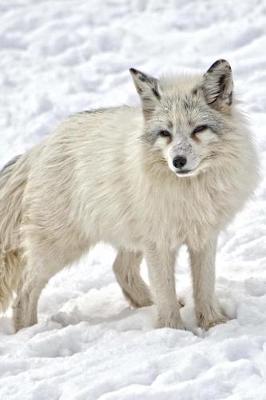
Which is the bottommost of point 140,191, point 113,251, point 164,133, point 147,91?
point 113,251

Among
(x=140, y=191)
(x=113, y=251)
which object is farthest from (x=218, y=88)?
(x=113, y=251)

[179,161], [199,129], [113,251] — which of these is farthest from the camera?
[113,251]

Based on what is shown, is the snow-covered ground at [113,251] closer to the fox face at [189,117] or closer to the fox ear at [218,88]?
the fox face at [189,117]

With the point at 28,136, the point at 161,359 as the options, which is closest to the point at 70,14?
the point at 28,136

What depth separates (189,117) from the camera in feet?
18.0

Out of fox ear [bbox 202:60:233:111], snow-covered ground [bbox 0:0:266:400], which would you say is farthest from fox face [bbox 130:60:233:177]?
snow-covered ground [bbox 0:0:266:400]

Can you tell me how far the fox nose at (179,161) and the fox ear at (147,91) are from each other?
572 millimetres

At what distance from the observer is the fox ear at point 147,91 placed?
18.7 ft

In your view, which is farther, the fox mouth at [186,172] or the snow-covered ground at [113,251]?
the fox mouth at [186,172]

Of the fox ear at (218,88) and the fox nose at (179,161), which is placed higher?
the fox ear at (218,88)

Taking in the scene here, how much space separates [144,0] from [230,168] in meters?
7.35

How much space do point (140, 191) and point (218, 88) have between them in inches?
36.1

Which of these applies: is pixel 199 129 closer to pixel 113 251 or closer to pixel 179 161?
pixel 179 161

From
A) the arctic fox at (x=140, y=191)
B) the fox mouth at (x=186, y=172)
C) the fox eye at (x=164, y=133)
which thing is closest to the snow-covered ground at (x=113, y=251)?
the arctic fox at (x=140, y=191)
